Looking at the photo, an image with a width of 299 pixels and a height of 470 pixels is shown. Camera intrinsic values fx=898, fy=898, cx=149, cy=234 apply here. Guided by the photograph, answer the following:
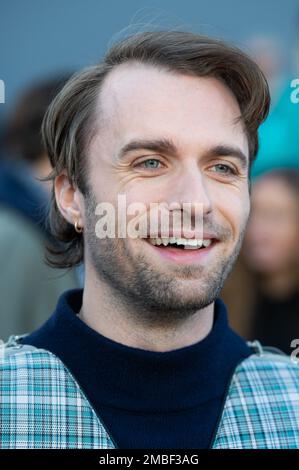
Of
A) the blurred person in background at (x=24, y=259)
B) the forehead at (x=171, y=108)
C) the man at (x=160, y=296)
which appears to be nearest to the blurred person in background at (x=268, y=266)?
the blurred person in background at (x=24, y=259)

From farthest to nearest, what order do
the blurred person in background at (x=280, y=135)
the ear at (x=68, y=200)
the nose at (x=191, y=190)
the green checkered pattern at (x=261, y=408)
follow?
the blurred person in background at (x=280, y=135) < the ear at (x=68, y=200) < the green checkered pattern at (x=261, y=408) < the nose at (x=191, y=190)

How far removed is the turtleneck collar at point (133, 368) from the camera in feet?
8.33

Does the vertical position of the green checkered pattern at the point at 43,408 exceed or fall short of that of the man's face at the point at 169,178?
it falls short

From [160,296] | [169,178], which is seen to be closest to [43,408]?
[160,296]

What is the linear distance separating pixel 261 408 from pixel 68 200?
35.1 inches

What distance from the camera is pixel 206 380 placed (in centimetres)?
263

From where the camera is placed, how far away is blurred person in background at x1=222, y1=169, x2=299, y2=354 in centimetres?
446

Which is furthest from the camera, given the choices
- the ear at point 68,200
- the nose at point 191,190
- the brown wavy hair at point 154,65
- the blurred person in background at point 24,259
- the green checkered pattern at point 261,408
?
the blurred person in background at point 24,259

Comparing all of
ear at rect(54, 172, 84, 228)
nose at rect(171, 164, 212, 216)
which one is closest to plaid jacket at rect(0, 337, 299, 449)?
ear at rect(54, 172, 84, 228)

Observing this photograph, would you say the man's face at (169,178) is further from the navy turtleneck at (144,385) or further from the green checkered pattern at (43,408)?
the green checkered pattern at (43,408)

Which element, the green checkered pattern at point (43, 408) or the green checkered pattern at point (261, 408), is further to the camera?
the green checkered pattern at point (261, 408)

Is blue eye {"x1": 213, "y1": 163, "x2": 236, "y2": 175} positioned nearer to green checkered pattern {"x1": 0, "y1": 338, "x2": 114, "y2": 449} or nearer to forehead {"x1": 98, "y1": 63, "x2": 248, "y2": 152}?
forehead {"x1": 98, "y1": 63, "x2": 248, "y2": 152}
